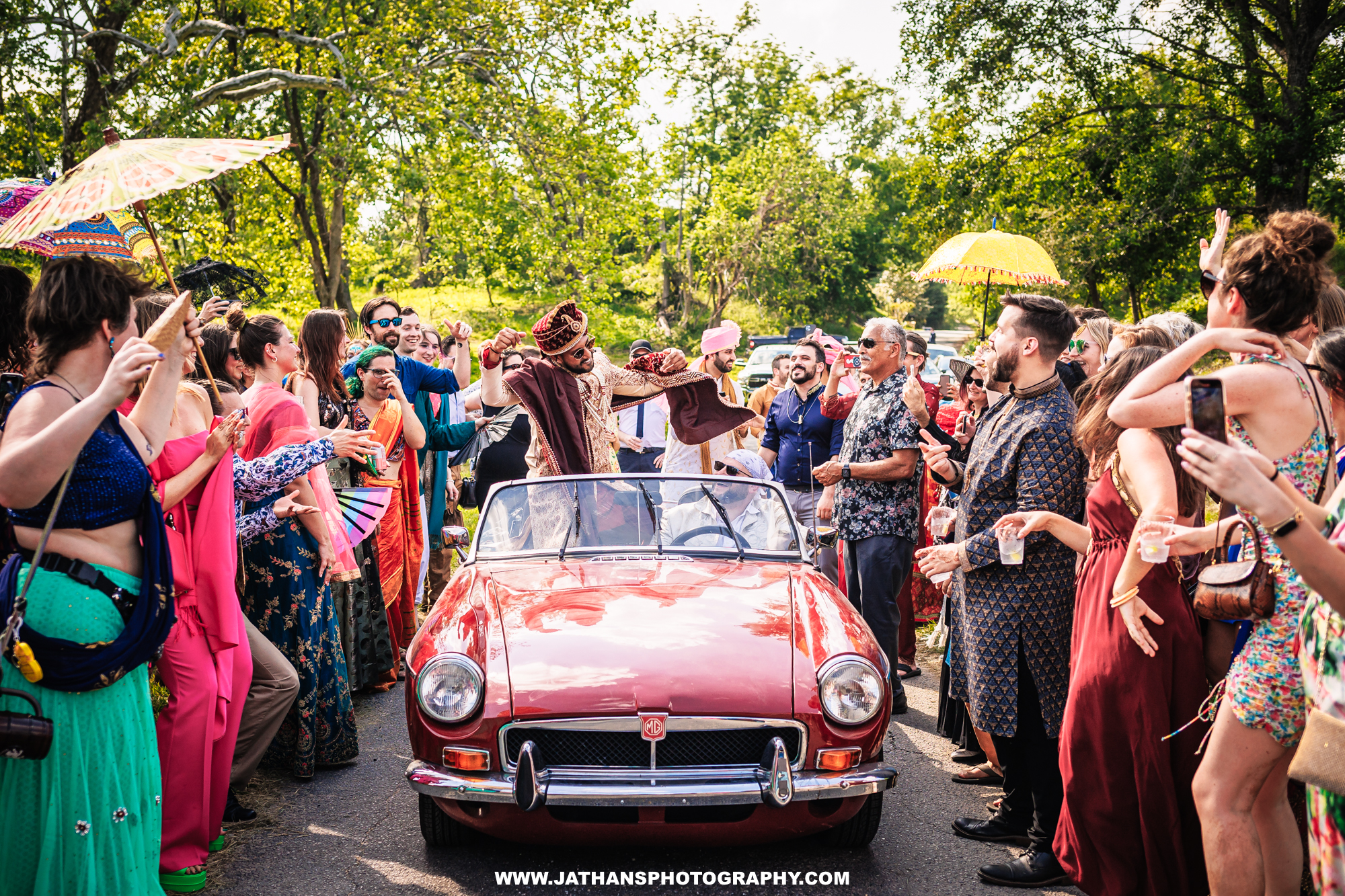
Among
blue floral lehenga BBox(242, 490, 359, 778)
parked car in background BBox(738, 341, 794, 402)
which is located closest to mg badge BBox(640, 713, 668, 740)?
blue floral lehenga BBox(242, 490, 359, 778)

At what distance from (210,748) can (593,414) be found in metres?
3.05

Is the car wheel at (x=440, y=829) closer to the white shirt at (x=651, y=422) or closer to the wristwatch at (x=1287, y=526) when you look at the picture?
the wristwatch at (x=1287, y=526)

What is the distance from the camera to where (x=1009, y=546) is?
4070 millimetres

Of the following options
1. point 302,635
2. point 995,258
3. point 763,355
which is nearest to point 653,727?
point 302,635

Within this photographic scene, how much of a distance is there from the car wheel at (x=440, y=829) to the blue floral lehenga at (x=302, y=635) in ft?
3.77

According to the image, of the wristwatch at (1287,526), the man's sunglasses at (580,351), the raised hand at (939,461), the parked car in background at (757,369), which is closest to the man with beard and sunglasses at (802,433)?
the man's sunglasses at (580,351)

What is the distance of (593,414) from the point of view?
20.9ft

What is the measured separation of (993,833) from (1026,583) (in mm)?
1131

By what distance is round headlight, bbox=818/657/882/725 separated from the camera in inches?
150

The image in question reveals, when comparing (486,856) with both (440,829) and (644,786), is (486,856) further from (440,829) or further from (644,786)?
(644,786)

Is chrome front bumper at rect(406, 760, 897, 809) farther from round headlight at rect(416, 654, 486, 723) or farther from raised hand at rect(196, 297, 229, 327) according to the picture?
raised hand at rect(196, 297, 229, 327)

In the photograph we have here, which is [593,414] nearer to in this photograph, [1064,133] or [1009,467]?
[1009,467]

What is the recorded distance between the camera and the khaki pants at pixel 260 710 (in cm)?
465

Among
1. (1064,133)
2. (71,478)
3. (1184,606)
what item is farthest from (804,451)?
(1064,133)
